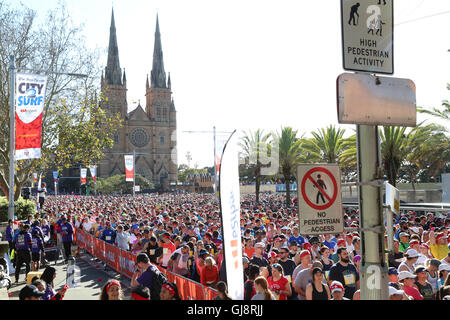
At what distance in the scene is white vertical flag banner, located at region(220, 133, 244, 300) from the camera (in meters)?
6.45

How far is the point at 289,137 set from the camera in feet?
119

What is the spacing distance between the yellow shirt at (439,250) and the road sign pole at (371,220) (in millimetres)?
8052

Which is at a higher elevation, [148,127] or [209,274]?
[148,127]

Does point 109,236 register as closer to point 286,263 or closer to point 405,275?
point 286,263

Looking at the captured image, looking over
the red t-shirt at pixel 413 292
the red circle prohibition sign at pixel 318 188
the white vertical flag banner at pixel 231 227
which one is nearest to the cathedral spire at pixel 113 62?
the white vertical flag banner at pixel 231 227

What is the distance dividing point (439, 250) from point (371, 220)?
8.12 metres

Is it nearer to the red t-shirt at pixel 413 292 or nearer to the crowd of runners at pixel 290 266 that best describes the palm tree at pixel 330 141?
the crowd of runners at pixel 290 266

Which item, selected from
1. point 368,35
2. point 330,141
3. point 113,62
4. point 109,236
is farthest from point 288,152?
point 113,62

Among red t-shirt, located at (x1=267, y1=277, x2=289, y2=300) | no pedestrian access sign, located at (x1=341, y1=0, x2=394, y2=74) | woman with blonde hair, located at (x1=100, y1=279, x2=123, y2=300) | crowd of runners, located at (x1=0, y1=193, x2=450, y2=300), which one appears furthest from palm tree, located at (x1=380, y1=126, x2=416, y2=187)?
no pedestrian access sign, located at (x1=341, y1=0, x2=394, y2=74)

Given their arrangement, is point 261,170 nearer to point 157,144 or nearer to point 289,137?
point 289,137

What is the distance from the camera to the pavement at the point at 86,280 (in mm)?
11289

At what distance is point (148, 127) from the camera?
114 m

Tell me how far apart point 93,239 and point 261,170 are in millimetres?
24462
